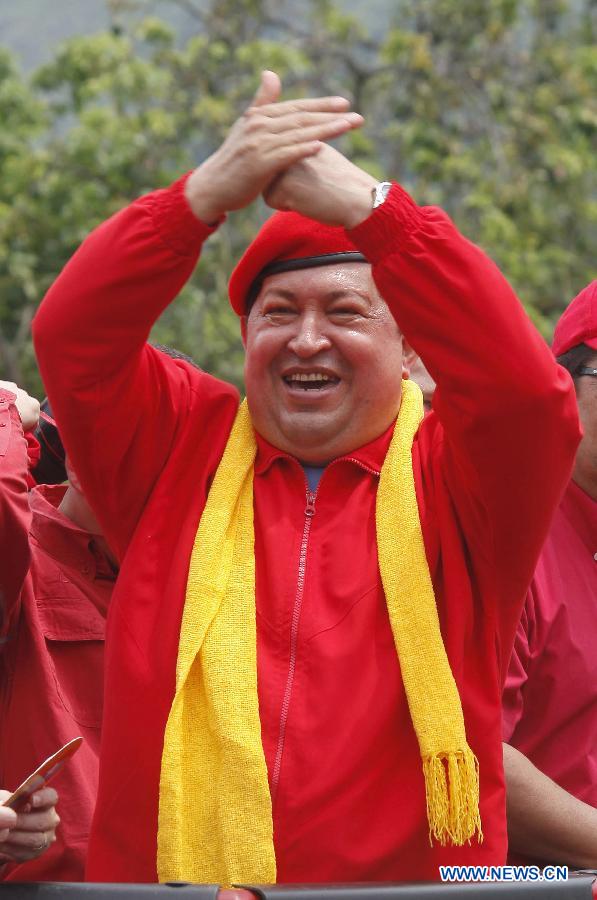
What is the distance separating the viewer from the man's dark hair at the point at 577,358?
10.6 ft

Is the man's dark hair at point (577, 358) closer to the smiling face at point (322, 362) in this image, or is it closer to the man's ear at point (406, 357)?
the man's ear at point (406, 357)

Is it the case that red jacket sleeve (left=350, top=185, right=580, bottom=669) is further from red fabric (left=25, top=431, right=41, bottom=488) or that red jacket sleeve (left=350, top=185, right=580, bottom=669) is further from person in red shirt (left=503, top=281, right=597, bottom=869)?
red fabric (left=25, top=431, right=41, bottom=488)

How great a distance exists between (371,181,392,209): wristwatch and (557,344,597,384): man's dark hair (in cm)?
113

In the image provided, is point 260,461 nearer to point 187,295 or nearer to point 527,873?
point 527,873

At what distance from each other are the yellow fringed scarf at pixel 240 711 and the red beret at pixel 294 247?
0.40 metres

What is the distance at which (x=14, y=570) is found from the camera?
2.70m

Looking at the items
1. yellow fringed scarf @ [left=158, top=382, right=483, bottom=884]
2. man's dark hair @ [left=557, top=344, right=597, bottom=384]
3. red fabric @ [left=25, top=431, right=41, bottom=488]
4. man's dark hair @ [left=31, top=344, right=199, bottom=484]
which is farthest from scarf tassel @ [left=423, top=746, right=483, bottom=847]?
man's dark hair @ [left=31, top=344, right=199, bottom=484]

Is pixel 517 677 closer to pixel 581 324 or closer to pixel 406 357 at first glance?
pixel 406 357

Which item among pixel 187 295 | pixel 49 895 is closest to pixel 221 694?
pixel 49 895

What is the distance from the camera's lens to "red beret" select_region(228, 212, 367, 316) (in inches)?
100

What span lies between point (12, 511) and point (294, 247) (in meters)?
0.69

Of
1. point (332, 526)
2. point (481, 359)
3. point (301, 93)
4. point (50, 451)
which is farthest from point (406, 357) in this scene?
point (301, 93)

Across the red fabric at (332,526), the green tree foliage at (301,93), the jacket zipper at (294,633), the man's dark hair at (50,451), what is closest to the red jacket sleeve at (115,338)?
the red fabric at (332,526)

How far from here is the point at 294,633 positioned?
241 centimetres
